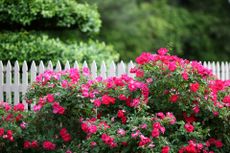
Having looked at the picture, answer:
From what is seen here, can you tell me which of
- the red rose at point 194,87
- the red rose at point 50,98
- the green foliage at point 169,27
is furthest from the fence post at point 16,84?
the green foliage at point 169,27

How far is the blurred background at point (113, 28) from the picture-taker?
8.43 meters

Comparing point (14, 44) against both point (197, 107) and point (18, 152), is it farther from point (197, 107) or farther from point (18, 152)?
point (197, 107)

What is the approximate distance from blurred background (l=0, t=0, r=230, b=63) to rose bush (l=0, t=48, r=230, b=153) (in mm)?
2550

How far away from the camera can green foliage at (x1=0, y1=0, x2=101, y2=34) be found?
27.4 ft

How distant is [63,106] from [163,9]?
60.9 feet

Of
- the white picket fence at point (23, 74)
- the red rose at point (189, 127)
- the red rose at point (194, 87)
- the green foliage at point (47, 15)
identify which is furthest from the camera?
the green foliage at point (47, 15)

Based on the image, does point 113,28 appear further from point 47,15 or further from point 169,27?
point 47,15

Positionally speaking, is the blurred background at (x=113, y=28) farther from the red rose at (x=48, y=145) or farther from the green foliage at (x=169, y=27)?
the red rose at (x=48, y=145)

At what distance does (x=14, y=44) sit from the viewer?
8.52m

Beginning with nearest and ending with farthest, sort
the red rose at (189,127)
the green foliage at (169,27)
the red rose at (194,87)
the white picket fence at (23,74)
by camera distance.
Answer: the red rose at (189,127)
the red rose at (194,87)
the white picket fence at (23,74)
the green foliage at (169,27)

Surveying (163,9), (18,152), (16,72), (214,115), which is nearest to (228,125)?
(214,115)

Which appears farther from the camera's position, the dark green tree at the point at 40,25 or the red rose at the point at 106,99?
the dark green tree at the point at 40,25

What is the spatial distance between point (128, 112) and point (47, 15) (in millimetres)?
3244

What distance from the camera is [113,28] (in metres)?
20.8
